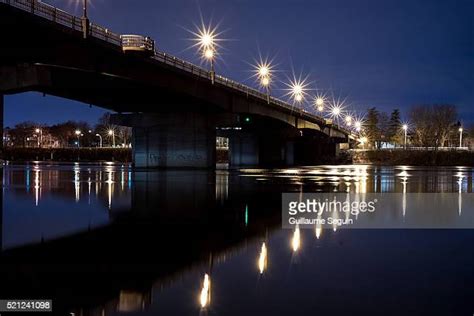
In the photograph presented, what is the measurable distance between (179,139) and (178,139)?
0.14 metres

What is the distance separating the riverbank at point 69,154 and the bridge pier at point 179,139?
A: 74163mm

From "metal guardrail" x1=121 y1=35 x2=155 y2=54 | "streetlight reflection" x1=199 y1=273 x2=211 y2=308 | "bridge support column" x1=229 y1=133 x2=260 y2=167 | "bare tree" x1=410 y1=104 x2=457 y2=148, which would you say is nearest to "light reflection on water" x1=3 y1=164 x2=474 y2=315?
"streetlight reflection" x1=199 y1=273 x2=211 y2=308

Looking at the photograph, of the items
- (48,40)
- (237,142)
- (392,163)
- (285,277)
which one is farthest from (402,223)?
(392,163)

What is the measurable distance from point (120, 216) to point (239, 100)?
173 ft

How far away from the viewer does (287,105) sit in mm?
84750

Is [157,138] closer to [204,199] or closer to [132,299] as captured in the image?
[204,199]

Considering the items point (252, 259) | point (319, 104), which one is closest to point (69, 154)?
point (319, 104)

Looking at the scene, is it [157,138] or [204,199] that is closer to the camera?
[204,199]

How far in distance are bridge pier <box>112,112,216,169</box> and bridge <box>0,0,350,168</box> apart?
0.12 m

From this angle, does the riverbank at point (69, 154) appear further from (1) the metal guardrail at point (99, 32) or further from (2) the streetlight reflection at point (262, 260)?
(2) the streetlight reflection at point (262, 260)

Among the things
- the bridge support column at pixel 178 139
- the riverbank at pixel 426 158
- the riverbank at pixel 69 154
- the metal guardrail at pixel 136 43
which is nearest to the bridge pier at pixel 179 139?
the bridge support column at pixel 178 139

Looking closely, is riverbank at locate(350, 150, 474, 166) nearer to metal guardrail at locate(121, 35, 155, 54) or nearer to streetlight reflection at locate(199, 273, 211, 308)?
metal guardrail at locate(121, 35, 155, 54)

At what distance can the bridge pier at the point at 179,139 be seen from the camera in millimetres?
64625

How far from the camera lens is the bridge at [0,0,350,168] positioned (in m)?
34.8
